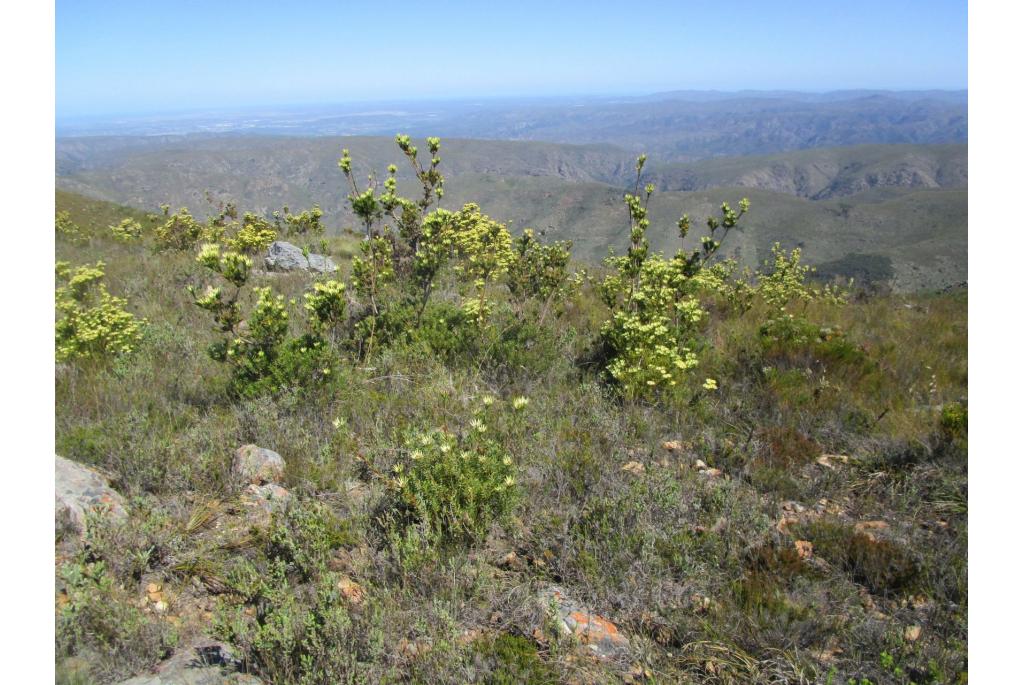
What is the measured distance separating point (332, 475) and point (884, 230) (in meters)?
169

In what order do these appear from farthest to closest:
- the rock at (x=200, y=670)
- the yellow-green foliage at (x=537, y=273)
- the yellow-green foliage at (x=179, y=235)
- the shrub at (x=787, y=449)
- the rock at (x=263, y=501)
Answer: the yellow-green foliage at (x=179, y=235)
the yellow-green foliage at (x=537, y=273)
the shrub at (x=787, y=449)
the rock at (x=263, y=501)
the rock at (x=200, y=670)

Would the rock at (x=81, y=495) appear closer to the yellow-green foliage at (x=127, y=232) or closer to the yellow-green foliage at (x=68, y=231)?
the yellow-green foliage at (x=127, y=232)

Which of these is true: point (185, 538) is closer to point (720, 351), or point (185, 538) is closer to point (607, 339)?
point (607, 339)

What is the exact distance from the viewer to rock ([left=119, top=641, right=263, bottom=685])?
2.08m

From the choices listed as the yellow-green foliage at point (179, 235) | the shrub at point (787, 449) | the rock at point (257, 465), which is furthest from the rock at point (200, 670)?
the yellow-green foliage at point (179, 235)

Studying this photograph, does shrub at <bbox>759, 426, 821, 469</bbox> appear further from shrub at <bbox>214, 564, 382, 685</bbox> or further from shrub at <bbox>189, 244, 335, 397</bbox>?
shrub at <bbox>189, 244, 335, 397</bbox>

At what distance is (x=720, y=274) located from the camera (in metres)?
9.34

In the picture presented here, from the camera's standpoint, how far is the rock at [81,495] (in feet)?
9.12

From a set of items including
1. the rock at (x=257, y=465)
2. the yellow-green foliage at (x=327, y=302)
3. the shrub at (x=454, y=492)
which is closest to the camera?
the shrub at (x=454, y=492)

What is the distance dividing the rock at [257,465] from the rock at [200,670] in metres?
1.29

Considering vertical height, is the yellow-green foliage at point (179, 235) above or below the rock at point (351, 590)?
above

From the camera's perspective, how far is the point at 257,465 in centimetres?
354

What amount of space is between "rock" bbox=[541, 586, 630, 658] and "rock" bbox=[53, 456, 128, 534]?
235 centimetres

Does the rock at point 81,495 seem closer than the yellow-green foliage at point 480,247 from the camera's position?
Yes
